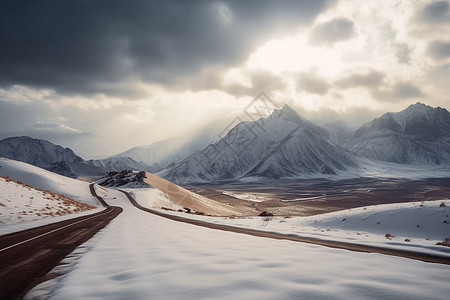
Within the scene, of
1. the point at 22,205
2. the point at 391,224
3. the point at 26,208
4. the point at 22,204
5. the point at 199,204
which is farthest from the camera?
the point at 199,204

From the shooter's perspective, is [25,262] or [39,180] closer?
[25,262]

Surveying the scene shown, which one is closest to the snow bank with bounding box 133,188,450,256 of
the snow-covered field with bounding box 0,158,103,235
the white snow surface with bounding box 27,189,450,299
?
the white snow surface with bounding box 27,189,450,299

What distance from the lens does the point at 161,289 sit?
340 centimetres

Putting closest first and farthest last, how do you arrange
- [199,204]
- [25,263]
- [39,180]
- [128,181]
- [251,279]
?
[251,279] < [25,263] < [39,180] < [199,204] < [128,181]

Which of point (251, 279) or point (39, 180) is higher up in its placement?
point (251, 279)

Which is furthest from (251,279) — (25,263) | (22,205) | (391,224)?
(22,205)

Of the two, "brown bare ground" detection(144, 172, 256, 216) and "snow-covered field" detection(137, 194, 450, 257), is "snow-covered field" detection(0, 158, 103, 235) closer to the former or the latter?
"snow-covered field" detection(137, 194, 450, 257)

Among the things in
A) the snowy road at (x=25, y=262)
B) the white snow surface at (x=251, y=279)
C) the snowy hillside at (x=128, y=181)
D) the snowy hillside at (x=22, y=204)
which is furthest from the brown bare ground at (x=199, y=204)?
the white snow surface at (x=251, y=279)

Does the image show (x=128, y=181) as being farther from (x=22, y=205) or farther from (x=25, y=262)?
(x=25, y=262)

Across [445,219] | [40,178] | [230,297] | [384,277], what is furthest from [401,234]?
[40,178]

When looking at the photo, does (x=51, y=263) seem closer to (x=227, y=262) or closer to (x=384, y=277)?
(x=227, y=262)

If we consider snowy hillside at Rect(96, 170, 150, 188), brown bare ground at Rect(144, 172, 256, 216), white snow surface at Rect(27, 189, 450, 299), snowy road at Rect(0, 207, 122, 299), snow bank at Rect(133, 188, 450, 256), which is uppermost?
white snow surface at Rect(27, 189, 450, 299)

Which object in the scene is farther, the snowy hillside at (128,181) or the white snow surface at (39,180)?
the snowy hillside at (128,181)

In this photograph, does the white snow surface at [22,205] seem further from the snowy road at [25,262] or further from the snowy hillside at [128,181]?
the snowy hillside at [128,181]
